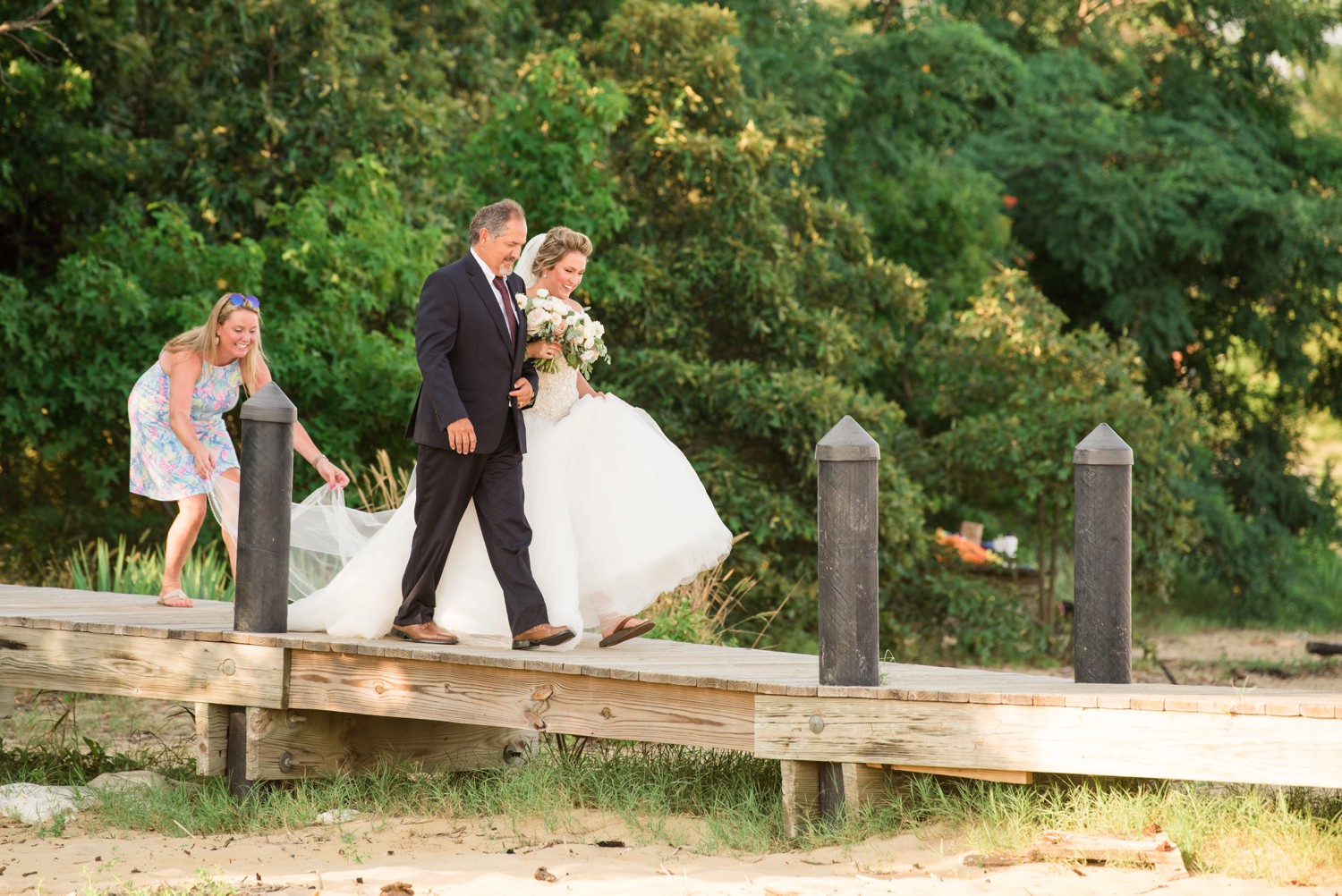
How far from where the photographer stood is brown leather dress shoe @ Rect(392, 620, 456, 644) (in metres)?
6.28

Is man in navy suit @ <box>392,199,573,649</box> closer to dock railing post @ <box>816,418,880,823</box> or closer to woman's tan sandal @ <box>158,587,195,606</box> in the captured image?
dock railing post @ <box>816,418,880,823</box>

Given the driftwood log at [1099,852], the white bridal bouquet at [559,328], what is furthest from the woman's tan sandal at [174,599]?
the driftwood log at [1099,852]

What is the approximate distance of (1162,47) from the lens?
21969mm

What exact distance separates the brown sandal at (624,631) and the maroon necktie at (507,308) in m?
1.22

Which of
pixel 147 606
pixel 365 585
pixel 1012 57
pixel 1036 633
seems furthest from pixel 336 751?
pixel 1012 57

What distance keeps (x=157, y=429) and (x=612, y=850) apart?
10.5 feet

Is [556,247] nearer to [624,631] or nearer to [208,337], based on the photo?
[624,631]

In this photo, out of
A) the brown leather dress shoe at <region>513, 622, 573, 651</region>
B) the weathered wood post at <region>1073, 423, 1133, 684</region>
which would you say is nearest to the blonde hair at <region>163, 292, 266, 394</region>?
the brown leather dress shoe at <region>513, 622, 573, 651</region>

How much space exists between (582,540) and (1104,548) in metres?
2.08

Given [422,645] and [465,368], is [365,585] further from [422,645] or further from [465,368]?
[465,368]

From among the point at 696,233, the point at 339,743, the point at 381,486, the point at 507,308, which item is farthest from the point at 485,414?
the point at 696,233

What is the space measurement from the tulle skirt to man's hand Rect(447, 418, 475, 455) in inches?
19.0

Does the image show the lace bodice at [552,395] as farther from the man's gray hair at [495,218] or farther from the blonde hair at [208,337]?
the blonde hair at [208,337]

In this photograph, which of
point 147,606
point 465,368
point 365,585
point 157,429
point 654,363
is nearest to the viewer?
point 465,368
